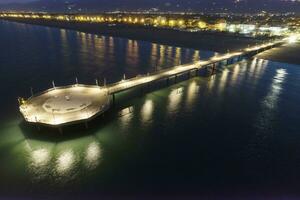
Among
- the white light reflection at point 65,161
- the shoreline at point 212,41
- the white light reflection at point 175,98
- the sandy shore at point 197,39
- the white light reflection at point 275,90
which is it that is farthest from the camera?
the sandy shore at point 197,39

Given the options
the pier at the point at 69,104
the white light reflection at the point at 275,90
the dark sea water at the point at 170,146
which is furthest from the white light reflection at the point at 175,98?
the white light reflection at the point at 275,90

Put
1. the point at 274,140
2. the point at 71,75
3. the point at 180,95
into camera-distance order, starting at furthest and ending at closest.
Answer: the point at 71,75
the point at 180,95
the point at 274,140

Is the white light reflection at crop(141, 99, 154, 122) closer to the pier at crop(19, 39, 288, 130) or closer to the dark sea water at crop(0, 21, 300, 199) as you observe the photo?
the dark sea water at crop(0, 21, 300, 199)

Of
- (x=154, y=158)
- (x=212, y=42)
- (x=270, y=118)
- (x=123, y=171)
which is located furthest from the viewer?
(x=212, y=42)

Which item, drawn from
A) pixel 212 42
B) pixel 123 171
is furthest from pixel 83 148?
pixel 212 42

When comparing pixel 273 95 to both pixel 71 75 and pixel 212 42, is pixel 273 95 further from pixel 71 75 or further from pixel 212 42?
pixel 212 42

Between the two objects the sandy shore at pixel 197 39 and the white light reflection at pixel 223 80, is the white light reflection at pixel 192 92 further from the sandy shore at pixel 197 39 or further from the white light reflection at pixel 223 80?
the sandy shore at pixel 197 39
